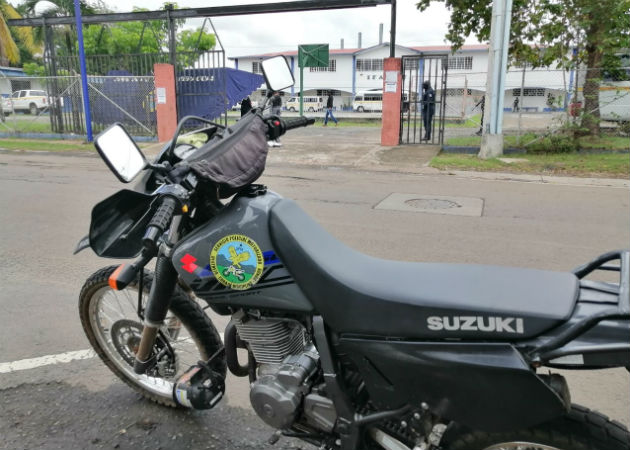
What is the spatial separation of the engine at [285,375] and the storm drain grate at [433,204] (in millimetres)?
5547

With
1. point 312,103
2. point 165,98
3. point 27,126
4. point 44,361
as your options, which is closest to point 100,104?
point 165,98

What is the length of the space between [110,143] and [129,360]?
157 centimetres

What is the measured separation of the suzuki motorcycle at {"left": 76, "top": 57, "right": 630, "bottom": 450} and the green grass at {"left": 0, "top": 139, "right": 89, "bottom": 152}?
15.3 m

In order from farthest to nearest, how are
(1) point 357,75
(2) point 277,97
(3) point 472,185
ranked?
(1) point 357,75 → (3) point 472,185 → (2) point 277,97

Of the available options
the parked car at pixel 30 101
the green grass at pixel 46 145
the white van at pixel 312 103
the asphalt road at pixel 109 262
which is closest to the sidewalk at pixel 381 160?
the asphalt road at pixel 109 262

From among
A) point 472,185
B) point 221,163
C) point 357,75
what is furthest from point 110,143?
point 357,75

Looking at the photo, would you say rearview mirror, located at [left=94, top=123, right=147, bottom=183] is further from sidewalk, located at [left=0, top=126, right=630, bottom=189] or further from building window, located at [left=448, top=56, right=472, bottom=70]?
building window, located at [left=448, top=56, right=472, bottom=70]

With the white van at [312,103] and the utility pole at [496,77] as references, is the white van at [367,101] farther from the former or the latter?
the utility pole at [496,77]

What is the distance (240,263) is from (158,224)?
0.36 m

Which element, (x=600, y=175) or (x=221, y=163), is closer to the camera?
(x=221, y=163)

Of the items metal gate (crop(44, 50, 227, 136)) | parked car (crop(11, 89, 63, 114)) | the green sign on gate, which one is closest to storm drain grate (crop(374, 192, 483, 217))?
metal gate (crop(44, 50, 227, 136))

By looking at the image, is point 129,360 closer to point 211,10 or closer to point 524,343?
point 524,343

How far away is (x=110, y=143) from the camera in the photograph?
76.8 inches

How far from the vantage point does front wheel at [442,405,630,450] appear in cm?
166
